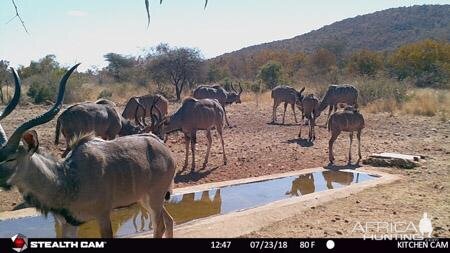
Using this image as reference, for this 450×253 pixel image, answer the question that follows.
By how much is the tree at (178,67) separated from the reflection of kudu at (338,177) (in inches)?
971

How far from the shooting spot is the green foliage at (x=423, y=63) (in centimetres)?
3734

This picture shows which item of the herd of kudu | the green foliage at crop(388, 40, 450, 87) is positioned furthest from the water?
the green foliage at crop(388, 40, 450, 87)

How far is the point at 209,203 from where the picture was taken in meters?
9.95

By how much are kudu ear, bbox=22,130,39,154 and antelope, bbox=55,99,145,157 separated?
20.7 feet

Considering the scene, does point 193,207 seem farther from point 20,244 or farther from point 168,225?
point 20,244

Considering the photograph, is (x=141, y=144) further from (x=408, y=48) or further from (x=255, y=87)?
(x=408, y=48)

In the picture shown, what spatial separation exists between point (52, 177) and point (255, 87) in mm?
30686

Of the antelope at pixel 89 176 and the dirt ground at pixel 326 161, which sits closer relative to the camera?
Result: the antelope at pixel 89 176

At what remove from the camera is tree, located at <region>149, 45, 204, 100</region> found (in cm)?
3684

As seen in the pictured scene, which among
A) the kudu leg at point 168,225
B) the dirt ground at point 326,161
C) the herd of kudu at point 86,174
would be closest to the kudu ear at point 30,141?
the herd of kudu at point 86,174

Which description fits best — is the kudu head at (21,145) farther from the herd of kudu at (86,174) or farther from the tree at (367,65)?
the tree at (367,65)

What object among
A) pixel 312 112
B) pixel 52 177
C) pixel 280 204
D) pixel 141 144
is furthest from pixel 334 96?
pixel 52 177

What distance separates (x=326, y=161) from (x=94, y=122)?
6.50m

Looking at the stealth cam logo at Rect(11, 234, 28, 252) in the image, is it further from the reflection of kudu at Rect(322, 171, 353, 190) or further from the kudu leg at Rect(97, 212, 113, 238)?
the reflection of kudu at Rect(322, 171, 353, 190)
